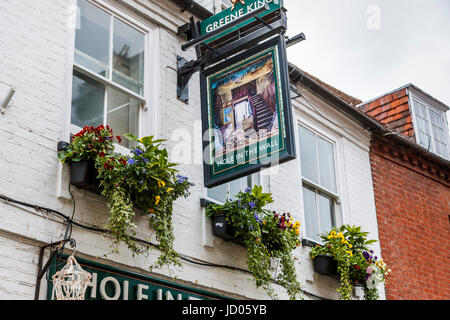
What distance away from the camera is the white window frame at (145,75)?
713cm

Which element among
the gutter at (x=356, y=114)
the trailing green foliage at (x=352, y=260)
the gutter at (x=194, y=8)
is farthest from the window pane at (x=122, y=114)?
the trailing green foliage at (x=352, y=260)

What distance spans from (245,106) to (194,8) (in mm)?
2265

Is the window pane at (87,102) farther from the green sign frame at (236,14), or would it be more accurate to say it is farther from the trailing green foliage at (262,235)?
the trailing green foliage at (262,235)

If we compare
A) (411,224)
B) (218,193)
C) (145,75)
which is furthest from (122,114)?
(411,224)

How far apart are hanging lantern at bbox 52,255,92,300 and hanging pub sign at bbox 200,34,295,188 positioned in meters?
1.93

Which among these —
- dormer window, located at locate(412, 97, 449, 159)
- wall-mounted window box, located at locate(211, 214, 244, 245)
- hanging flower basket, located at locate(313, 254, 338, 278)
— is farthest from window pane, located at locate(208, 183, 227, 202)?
dormer window, located at locate(412, 97, 449, 159)

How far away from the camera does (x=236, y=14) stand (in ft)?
25.4

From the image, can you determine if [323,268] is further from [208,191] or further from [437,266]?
[437,266]

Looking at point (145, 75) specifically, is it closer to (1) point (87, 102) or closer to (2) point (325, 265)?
(1) point (87, 102)

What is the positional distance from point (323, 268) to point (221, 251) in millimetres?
1800

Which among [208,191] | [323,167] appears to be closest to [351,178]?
[323,167]

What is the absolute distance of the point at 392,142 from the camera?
38.7 feet

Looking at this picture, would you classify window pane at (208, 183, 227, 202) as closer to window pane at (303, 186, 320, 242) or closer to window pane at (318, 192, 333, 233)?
window pane at (303, 186, 320, 242)

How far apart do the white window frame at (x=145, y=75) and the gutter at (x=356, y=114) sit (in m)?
2.37
